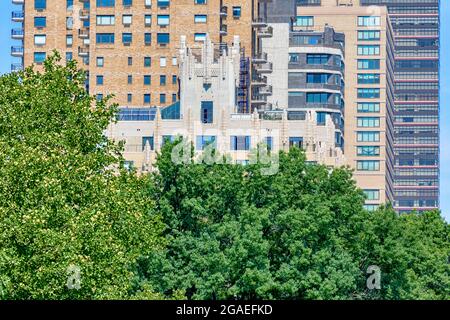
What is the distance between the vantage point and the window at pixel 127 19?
7431 inches

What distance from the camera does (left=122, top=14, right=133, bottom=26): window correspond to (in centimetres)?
18875

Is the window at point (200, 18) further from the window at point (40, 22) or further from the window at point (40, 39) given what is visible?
the window at point (40, 39)

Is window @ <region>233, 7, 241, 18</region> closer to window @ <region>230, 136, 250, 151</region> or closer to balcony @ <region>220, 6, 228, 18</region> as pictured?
balcony @ <region>220, 6, 228, 18</region>

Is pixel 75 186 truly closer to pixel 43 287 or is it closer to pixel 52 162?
pixel 52 162

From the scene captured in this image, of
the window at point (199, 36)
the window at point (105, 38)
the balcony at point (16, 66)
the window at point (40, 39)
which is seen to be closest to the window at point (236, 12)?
the window at point (199, 36)

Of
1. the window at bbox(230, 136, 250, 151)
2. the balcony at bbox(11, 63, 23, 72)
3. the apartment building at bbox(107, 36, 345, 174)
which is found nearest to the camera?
the window at bbox(230, 136, 250, 151)

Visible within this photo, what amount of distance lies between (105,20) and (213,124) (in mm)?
35764

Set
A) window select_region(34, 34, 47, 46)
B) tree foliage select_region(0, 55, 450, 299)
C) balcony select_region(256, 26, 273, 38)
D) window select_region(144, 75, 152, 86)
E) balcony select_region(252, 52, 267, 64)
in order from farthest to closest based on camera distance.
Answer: window select_region(34, 34, 47, 46), balcony select_region(256, 26, 273, 38), window select_region(144, 75, 152, 86), balcony select_region(252, 52, 267, 64), tree foliage select_region(0, 55, 450, 299)

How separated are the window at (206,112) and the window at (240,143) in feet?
17.0

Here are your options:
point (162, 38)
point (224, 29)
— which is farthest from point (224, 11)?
point (162, 38)

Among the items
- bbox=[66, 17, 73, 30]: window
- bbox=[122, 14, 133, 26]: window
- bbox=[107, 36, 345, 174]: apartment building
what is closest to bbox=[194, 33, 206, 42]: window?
bbox=[122, 14, 133, 26]: window

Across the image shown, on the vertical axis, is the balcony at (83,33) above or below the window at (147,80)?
above

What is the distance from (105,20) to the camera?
190m

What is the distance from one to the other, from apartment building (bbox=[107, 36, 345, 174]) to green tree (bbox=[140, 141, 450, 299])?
52.5m
